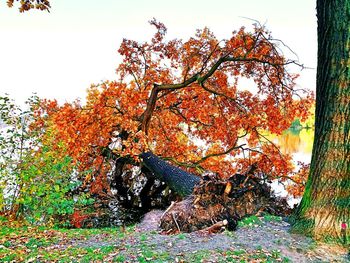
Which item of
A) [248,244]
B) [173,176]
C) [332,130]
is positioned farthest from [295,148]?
[248,244]

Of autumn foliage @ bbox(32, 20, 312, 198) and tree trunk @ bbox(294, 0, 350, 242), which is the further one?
autumn foliage @ bbox(32, 20, 312, 198)

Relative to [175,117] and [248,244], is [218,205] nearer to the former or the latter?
[248,244]

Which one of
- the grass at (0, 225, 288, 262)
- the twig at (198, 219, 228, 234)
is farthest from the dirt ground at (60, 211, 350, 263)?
the twig at (198, 219, 228, 234)

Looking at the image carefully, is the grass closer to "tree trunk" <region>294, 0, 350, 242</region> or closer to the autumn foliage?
"tree trunk" <region>294, 0, 350, 242</region>

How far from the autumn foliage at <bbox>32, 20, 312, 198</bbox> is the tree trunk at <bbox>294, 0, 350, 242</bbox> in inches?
129

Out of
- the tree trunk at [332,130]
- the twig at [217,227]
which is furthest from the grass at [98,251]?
the tree trunk at [332,130]

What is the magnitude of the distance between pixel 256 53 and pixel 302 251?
5.68 m

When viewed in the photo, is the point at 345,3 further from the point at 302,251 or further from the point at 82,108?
the point at 82,108

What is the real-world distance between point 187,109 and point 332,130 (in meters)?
7.33

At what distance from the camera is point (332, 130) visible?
4570 mm

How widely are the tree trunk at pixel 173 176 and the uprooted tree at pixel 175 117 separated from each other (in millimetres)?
28

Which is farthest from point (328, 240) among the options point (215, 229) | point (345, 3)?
point (345, 3)

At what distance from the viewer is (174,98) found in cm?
1123

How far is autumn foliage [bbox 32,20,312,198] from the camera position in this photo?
8.61 metres
